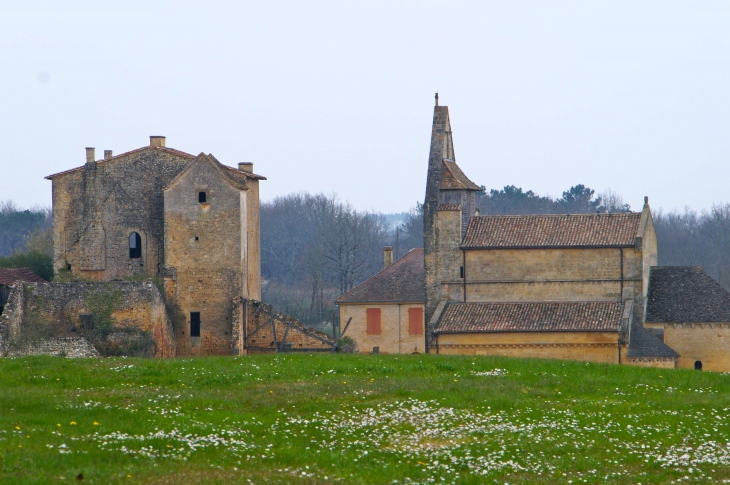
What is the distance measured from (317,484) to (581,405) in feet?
24.9

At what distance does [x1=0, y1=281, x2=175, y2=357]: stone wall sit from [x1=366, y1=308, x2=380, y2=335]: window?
45.7ft

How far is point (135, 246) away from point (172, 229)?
2568mm

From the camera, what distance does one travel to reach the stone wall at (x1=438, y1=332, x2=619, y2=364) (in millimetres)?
39469

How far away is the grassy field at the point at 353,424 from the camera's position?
50.6 feet

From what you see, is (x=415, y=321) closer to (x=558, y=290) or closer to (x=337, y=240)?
(x=558, y=290)

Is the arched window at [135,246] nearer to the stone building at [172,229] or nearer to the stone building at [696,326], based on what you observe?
the stone building at [172,229]

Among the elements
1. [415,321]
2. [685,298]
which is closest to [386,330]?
[415,321]

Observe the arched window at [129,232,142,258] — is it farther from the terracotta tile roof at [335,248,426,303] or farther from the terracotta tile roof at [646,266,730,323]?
the terracotta tile roof at [646,266,730,323]

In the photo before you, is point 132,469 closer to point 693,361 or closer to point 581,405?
point 581,405

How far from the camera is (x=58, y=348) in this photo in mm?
35625

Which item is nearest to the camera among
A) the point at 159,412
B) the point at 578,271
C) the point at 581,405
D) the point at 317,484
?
the point at 317,484

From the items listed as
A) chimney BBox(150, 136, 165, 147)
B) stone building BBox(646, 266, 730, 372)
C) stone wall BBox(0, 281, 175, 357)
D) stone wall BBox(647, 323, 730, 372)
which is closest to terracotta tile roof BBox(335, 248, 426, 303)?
chimney BBox(150, 136, 165, 147)

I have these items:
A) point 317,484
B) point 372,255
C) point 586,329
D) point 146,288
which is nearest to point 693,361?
point 586,329

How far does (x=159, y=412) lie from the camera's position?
61.9 feet
